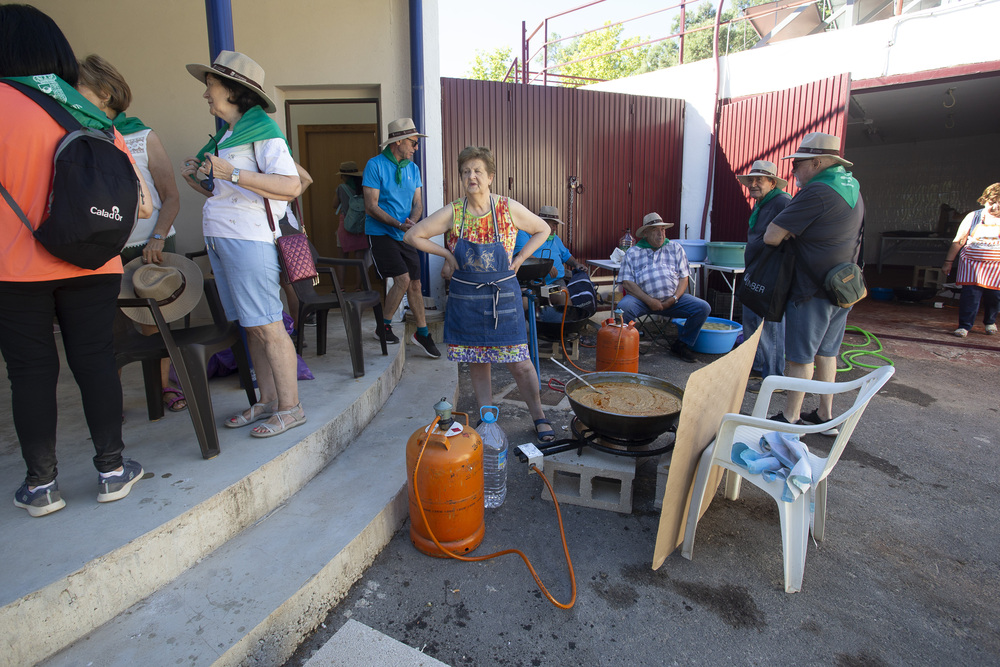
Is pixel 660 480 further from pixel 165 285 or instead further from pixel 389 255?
pixel 389 255

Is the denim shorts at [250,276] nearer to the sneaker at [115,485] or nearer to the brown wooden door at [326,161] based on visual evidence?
the sneaker at [115,485]

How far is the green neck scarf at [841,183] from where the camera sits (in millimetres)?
3703

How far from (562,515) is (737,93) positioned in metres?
8.70

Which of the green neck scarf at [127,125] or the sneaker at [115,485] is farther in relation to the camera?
the green neck scarf at [127,125]

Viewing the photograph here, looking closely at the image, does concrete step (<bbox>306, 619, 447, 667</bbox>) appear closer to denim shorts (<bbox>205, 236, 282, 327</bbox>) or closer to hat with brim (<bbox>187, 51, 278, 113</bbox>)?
denim shorts (<bbox>205, 236, 282, 327</bbox>)

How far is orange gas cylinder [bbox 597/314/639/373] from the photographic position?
15.3 ft

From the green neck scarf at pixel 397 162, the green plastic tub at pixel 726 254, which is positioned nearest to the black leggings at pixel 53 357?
the green neck scarf at pixel 397 162

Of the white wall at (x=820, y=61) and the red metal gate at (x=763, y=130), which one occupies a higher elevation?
the white wall at (x=820, y=61)

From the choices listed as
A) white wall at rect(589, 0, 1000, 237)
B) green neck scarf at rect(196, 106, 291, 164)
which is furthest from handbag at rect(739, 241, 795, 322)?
white wall at rect(589, 0, 1000, 237)

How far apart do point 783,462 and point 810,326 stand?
1810mm

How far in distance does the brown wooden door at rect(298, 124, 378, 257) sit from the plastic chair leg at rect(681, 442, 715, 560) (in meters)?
6.82

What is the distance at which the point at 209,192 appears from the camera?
106 inches

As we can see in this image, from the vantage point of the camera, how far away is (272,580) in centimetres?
213

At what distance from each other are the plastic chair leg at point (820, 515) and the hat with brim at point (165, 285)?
137 inches
